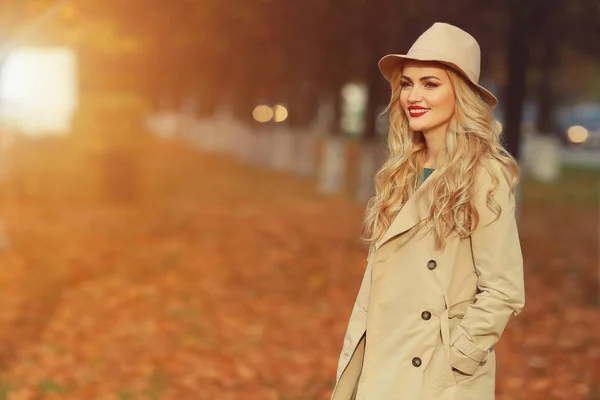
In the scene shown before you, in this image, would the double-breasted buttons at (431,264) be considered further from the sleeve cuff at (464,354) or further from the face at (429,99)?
the face at (429,99)

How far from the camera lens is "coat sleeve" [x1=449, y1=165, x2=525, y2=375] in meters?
3.28

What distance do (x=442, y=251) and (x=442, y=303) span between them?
16cm

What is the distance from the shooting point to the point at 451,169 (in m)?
3.32

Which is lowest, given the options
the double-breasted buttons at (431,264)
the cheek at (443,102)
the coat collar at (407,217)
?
the double-breasted buttons at (431,264)

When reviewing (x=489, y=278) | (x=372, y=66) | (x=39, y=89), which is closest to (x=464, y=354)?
(x=489, y=278)

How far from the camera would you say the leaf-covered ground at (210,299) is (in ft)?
25.4

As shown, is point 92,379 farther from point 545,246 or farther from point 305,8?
point 305,8

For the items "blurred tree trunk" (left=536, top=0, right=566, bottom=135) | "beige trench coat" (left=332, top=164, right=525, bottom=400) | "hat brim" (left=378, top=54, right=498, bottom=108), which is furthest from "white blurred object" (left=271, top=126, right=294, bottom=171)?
"beige trench coat" (left=332, top=164, right=525, bottom=400)

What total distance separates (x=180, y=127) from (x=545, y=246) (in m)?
47.3

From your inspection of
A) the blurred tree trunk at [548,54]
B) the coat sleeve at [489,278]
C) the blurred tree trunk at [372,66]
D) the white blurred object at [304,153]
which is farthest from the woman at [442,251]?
the white blurred object at [304,153]

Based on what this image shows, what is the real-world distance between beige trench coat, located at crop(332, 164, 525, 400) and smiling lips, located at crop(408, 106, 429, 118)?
0.72ft

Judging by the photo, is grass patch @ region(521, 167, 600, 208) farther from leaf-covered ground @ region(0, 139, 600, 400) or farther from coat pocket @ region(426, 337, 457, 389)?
coat pocket @ region(426, 337, 457, 389)

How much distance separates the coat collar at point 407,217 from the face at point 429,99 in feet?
0.54

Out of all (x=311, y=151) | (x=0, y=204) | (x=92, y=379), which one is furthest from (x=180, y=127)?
(x=92, y=379)
